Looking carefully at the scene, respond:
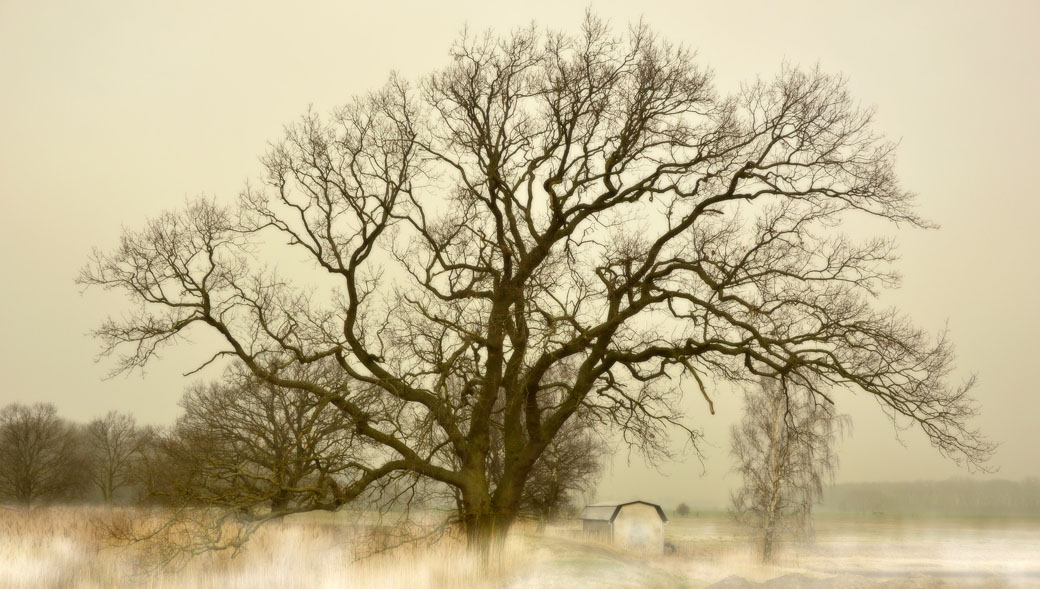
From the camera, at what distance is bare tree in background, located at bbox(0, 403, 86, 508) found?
117 feet

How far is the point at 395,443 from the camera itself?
44.4 ft

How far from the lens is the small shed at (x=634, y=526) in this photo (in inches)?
1168

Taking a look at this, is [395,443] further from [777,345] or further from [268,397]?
[268,397]

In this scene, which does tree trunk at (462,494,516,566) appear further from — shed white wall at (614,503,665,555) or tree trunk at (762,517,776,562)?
shed white wall at (614,503,665,555)

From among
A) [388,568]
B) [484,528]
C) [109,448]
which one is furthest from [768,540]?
[109,448]

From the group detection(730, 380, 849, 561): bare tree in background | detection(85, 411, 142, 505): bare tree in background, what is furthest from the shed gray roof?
detection(85, 411, 142, 505): bare tree in background

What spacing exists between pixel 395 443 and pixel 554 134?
662 cm

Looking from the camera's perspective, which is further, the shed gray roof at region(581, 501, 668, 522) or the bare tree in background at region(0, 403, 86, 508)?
the bare tree in background at region(0, 403, 86, 508)

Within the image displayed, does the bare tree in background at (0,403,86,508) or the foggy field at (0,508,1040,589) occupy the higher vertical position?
the bare tree in background at (0,403,86,508)

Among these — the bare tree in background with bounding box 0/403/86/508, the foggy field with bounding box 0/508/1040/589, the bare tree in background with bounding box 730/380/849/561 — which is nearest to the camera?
the foggy field with bounding box 0/508/1040/589

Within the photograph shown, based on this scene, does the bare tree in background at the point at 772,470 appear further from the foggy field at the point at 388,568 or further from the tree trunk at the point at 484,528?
the tree trunk at the point at 484,528

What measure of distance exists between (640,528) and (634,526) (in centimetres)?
25

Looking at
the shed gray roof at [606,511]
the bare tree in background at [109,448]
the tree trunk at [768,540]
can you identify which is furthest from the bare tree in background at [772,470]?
the bare tree in background at [109,448]

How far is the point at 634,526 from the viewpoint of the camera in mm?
30281
